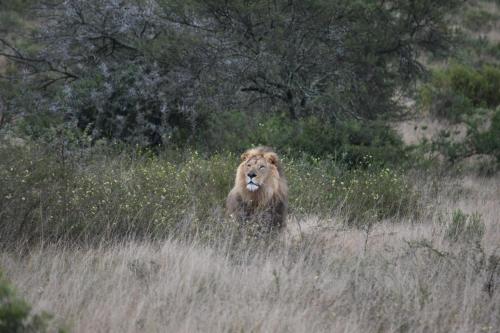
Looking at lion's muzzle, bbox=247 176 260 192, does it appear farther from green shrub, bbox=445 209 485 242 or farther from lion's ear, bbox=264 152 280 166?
green shrub, bbox=445 209 485 242

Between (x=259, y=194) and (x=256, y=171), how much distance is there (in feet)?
0.87

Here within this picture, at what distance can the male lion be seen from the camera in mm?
6980

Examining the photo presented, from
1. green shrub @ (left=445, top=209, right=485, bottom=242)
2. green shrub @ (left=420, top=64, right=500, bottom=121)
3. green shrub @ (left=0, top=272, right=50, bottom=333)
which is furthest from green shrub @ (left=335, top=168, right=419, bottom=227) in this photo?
green shrub @ (left=420, top=64, right=500, bottom=121)

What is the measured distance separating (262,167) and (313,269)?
1.27 m

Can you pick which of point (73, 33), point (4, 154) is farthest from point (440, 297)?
point (73, 33)

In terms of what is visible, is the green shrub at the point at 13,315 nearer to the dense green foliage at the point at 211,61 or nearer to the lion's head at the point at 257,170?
the lion's head at the point at 257,170

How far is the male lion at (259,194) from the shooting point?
275 inches

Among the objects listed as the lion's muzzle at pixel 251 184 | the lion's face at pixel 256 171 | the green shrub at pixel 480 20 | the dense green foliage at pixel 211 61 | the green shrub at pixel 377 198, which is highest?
the green shrub at pixel 480 20

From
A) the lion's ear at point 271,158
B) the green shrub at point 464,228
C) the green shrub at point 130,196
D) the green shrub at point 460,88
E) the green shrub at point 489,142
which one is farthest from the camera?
the green shrub at point 460,88

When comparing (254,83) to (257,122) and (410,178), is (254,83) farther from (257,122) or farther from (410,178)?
(410,178)

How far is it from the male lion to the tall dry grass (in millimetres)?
277

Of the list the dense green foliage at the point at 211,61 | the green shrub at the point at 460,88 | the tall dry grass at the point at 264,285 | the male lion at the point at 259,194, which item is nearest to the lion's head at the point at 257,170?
the male lion at the point at 259,194

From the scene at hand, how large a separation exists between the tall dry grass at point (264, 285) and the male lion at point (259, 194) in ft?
0.91

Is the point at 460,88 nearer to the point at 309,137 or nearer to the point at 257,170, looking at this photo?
the point at 309,137
